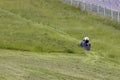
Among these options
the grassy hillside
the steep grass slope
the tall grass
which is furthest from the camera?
the tall grass

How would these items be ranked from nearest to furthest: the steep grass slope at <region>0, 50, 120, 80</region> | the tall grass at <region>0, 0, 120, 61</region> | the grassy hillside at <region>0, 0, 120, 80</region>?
the steep grass slope at <region>0, 50, 120, 80</region> < the grassy hillside at <region>0, 0, 120, 80</region> < the tall grass at <region>0, 0, 120, 61</region>

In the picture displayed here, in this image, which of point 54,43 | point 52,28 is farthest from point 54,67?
point 52,28

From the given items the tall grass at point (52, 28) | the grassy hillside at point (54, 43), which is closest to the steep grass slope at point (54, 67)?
the grassy hillside at point (54, 43)

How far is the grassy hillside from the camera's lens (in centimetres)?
1912

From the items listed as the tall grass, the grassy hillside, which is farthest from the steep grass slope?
the tall grass

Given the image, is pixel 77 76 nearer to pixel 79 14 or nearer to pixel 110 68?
pixel 110 68

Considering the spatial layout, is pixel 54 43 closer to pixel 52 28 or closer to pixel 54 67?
pixel 54 67

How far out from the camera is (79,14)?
41094 mm

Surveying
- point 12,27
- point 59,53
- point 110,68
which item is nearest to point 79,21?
point 12,27

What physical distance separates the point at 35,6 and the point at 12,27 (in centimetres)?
1291

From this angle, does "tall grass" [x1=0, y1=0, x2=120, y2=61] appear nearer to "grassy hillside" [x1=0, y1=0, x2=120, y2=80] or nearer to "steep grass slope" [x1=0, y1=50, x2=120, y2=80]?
Answer: "grassy hillside" [x1=0, y1=0, x2=120, y2=80]

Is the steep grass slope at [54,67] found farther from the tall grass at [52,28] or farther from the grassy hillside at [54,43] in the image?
the tall grass at [52,28]

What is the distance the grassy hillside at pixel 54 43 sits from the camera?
1912 cm

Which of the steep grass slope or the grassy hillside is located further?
the grassy hillside
